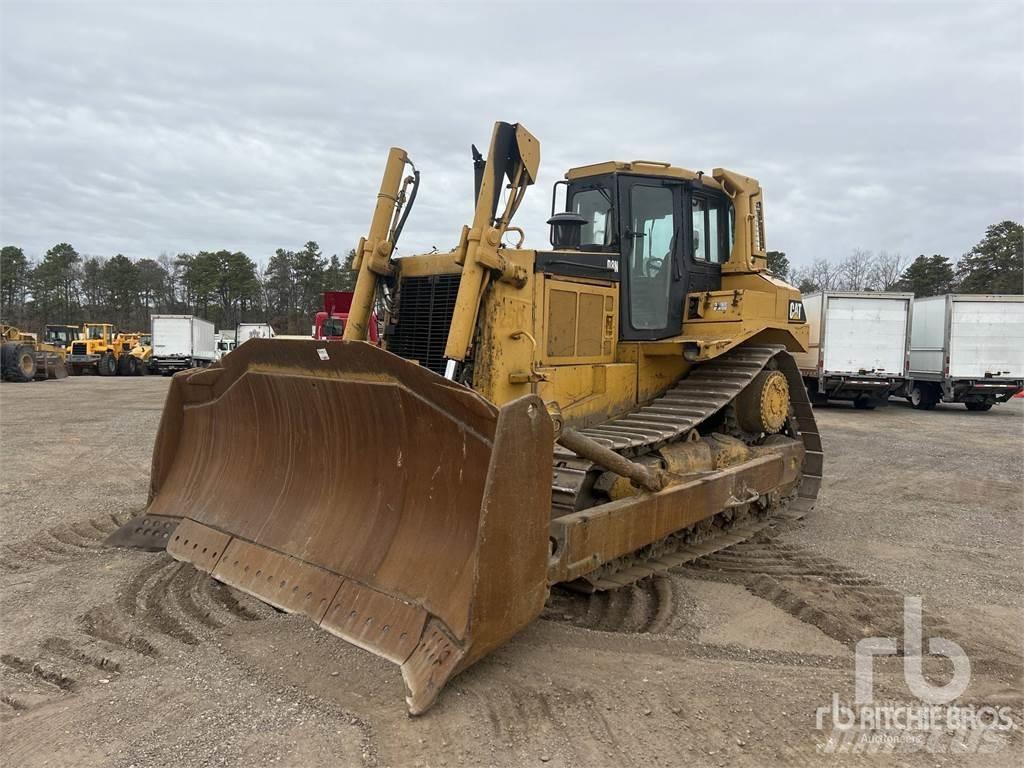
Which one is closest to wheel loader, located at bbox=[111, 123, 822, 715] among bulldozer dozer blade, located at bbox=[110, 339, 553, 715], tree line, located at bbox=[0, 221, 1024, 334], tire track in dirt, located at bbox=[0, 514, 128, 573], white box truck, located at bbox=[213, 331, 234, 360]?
bulldozer dozer blade, located at bbox=[110, 339, 553, 715]

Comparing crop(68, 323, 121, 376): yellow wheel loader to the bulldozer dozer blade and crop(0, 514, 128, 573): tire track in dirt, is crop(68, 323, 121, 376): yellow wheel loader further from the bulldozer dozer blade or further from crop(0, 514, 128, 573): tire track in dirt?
the bulldozer dozer blade

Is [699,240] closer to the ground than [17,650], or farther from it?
farther from it

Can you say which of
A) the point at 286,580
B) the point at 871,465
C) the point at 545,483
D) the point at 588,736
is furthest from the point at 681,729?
the point at 871,465

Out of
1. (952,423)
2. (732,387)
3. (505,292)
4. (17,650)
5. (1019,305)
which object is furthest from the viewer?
(1019,305)

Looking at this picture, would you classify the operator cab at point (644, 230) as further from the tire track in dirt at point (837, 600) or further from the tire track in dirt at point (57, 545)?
the tire track in dirt at point (57, 545)

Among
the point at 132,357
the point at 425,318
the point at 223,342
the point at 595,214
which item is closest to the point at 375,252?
the point at 425,318

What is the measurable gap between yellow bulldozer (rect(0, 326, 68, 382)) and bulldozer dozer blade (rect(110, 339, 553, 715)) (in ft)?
84.7

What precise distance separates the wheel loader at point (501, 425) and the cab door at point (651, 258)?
16 mm

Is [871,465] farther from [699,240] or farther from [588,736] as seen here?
[588,736]

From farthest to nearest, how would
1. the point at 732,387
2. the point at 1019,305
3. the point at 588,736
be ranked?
the point at 1019,305 → the point at 732,387 → the point at 588,736

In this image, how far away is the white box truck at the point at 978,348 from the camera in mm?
16938

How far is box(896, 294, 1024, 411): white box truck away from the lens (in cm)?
1694

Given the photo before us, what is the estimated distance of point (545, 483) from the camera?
10.2 ft

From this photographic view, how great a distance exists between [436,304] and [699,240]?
2597mm
